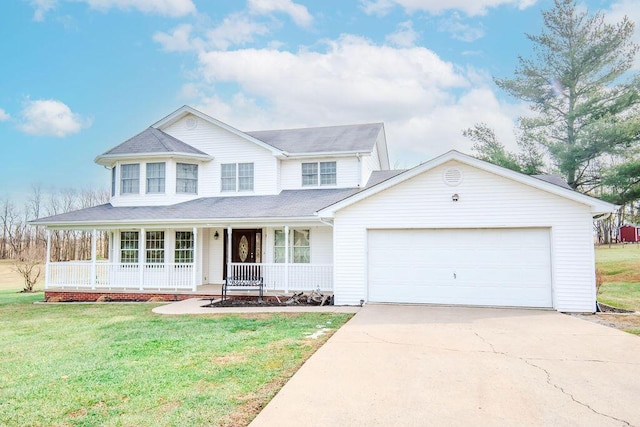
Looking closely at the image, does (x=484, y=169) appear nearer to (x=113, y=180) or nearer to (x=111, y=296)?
(x=111, y=296)

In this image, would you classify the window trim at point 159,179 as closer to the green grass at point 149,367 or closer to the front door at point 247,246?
the front door at point 247,246

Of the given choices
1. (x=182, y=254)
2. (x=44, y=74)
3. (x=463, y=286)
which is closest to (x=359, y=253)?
(x=463, y=286)

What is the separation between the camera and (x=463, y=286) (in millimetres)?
10938

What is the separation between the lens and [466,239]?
1096 centimetres

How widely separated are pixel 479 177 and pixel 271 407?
8636 millimetres

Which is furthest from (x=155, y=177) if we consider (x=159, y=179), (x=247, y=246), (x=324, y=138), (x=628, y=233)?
(x=628, y=233)

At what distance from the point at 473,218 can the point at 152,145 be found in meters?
12.4

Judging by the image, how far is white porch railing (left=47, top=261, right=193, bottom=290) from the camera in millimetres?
14430

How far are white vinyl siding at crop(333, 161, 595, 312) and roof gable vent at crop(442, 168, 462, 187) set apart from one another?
0.32 feet

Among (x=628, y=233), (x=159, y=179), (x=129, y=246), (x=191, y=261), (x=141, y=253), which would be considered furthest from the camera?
(x=628, y=233)

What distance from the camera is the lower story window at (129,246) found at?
15.6m

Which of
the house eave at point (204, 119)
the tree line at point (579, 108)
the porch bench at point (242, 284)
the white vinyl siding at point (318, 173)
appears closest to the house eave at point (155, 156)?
the house eave at point (204, 119)

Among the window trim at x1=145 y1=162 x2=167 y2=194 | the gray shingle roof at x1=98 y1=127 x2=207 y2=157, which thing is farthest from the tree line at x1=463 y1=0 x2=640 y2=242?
the window trim at x1=145 y1=162 x2=167 y2=194

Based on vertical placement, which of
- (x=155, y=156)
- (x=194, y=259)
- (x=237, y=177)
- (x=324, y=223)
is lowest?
(x=194, y=259)
